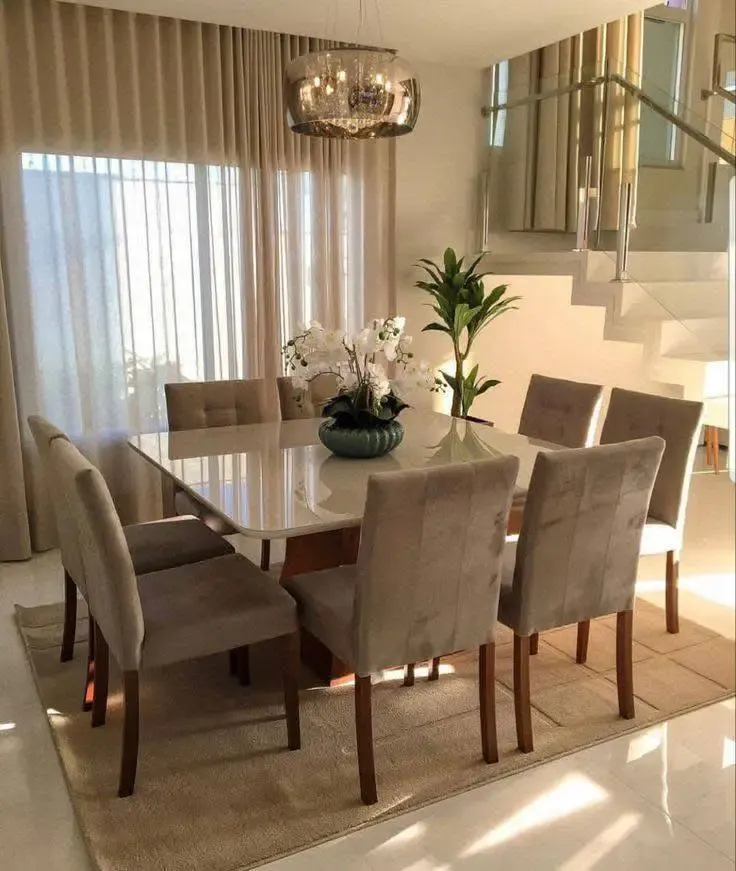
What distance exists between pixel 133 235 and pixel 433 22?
1.91 m

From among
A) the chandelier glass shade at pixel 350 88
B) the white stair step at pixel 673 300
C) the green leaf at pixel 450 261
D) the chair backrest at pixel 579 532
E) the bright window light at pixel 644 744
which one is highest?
the chandelier glass shade at pixel 350 88

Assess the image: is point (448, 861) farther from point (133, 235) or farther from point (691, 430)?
point (133, 235)

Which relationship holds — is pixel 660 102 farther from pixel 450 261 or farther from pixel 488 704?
pixel 488 704

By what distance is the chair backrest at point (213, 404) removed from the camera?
11.8ft

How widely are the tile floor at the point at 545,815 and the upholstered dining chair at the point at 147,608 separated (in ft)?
0.76

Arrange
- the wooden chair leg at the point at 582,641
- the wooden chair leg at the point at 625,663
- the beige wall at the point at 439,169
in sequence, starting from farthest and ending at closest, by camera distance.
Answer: the beige wall at the point at 439,169
the wooden chair leg at the point at 582,641
the wooden chair leg at the point at 625,663

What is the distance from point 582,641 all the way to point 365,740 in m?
1.12

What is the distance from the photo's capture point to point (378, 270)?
495cm

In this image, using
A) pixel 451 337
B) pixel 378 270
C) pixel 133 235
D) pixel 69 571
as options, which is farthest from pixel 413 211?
pixel 69 571

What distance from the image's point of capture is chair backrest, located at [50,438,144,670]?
2025mm

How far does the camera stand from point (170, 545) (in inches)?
113

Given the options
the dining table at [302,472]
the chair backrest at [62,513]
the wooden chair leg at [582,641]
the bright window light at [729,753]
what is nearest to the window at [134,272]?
the dining table at [302,472]

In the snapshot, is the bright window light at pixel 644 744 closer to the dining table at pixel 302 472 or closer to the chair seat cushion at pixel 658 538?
the chair seat cushion at pixel 658 538

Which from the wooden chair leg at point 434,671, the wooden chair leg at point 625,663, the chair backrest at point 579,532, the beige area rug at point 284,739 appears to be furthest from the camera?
the wooden chair leg at point 434,671
